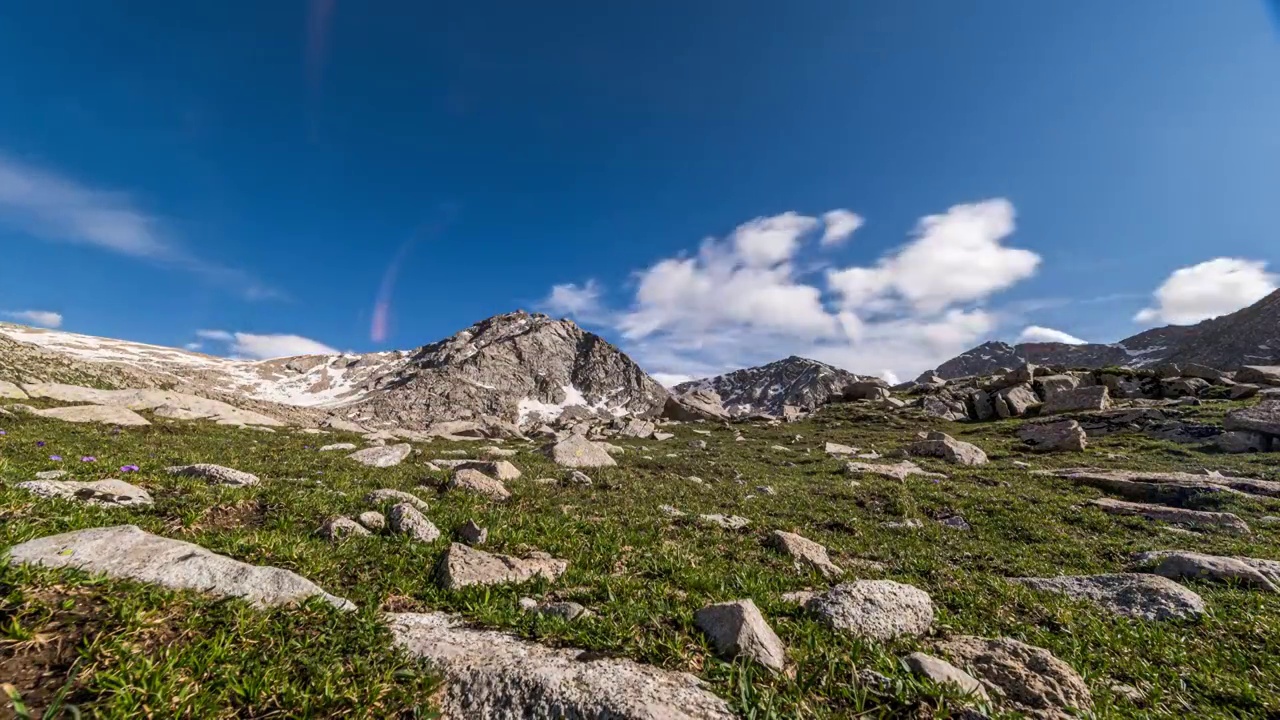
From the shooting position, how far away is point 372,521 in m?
9.23

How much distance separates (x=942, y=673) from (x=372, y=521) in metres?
9.34

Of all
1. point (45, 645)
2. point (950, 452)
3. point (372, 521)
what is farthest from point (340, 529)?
point (950, 452)

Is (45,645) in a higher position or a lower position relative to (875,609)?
higher

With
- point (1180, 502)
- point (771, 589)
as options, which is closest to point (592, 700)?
point (771, 589)

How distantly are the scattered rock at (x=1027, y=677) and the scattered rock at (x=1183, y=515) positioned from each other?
1683 centimetres

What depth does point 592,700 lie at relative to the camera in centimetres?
411

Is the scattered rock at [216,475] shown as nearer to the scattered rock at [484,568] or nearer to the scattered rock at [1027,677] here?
the scattered rock at [484,568]

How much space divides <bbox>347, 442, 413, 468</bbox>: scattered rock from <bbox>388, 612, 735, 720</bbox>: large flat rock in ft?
50.1

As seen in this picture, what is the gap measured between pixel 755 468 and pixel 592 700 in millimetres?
25729

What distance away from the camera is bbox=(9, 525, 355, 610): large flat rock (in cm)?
485

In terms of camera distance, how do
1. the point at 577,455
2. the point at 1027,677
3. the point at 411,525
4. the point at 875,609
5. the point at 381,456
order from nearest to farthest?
the point at 1027,677, the point at 875,609, the point at 411,525, the point at 381,456, the point at 577,455

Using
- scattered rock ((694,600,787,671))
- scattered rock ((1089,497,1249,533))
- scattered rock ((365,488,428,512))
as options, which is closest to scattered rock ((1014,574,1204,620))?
scattered rock ((694,600,787,671))

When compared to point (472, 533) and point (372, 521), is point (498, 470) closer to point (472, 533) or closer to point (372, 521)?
point (372, 521)

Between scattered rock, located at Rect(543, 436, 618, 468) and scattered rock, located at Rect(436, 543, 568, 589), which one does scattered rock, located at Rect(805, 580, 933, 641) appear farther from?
scattered rock, located at Rect(543, 436, 618, 468)
